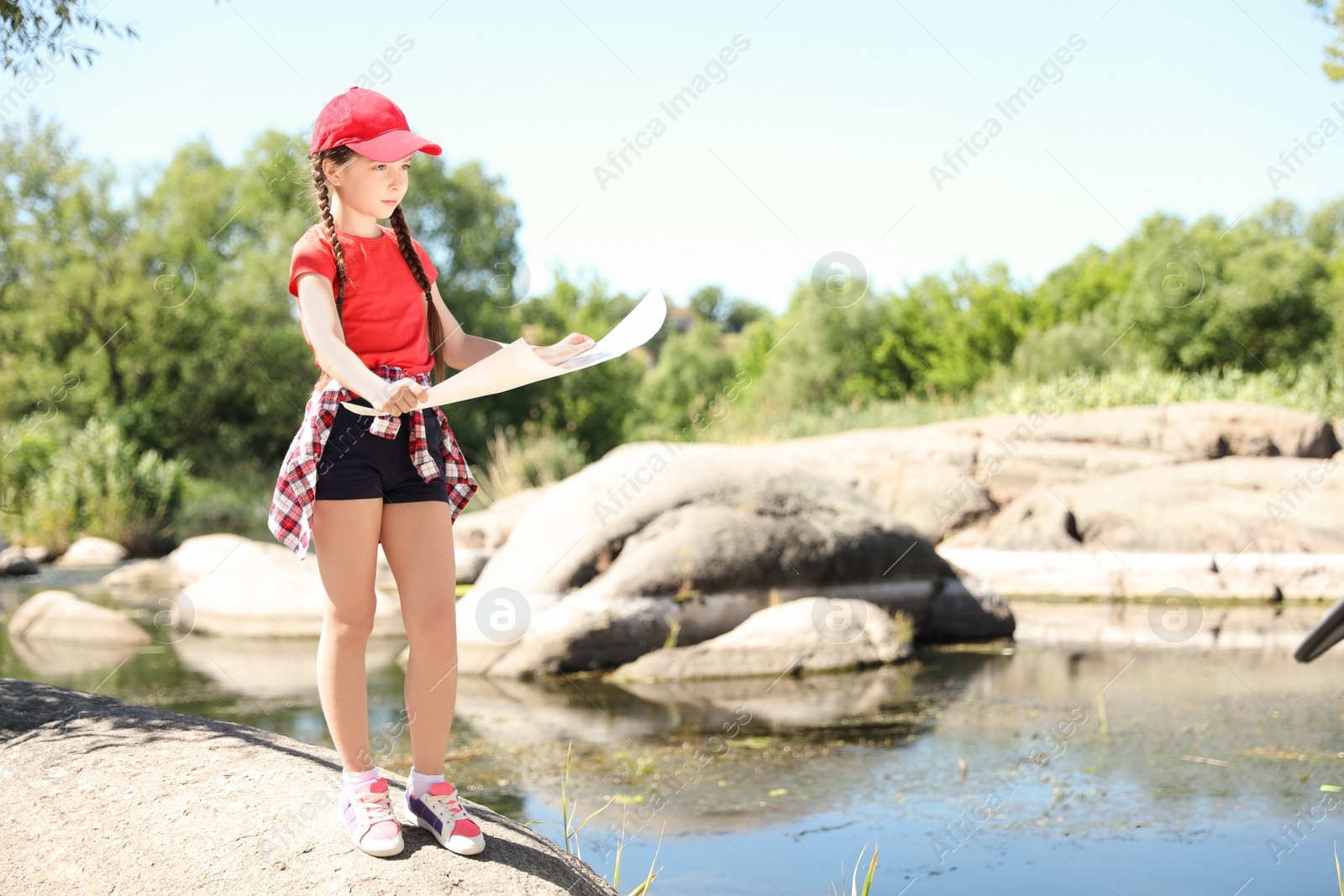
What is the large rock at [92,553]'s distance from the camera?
1705 cm

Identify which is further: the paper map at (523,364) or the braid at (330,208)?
the braid at (330,208)

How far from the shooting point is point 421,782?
9.35 feet

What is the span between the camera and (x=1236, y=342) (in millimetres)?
26547

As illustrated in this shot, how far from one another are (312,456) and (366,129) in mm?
801

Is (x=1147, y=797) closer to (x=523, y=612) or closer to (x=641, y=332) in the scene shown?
(x=641, y=332)

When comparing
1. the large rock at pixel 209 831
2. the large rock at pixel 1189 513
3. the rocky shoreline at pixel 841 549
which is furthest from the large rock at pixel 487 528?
the large rock at pixel 209 831

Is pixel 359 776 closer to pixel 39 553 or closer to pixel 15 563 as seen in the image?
pixel 15 563

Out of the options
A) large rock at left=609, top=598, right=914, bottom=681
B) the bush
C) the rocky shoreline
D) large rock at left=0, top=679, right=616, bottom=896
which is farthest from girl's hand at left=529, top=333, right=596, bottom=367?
the bush

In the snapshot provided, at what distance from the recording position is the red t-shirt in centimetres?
281

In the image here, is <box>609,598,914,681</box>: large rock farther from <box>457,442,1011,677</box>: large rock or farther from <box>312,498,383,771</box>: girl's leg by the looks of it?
<box>312,498,383,771</box>: girl's leg

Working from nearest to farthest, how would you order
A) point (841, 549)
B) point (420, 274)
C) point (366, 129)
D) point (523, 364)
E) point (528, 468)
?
1. point (523, 364)
2. point (366, 129)
3. point (420, 274)
4. point (841, 549)
5. point (528, 468)

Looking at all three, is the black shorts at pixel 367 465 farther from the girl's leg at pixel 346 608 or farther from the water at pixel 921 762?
the water at pixel 921 762

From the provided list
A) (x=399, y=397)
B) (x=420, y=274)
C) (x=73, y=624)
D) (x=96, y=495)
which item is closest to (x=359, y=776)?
(x=399, y=397)

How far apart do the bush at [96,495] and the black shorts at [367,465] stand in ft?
55.4
